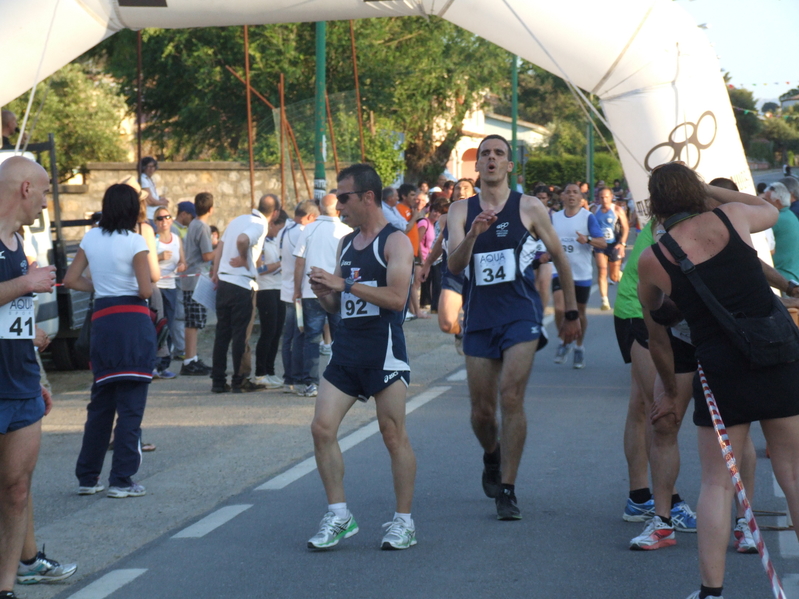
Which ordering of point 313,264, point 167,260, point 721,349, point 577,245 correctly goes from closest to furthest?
1. point 721,349
2. point 313,264
3. point 167,260
4. point 577,245

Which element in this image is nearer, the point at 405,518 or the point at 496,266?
the point at 405,518

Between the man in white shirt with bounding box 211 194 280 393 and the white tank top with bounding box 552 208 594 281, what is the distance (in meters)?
4.07

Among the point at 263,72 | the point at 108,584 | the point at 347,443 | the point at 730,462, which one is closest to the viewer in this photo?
the point at 730,462

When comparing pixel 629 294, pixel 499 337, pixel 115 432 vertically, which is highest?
pixel 629 294

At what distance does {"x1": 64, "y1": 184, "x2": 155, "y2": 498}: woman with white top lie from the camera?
A: 675 cm

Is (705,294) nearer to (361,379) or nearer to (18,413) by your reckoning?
(361,379)

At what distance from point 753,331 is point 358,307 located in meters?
2.17

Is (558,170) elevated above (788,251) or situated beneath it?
elevated above

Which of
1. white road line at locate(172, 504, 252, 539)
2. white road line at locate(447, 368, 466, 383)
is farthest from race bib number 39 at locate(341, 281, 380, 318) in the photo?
white road line at locate(447, 368, 466, 383)

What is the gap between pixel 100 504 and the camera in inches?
261

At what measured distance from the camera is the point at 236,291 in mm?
10672

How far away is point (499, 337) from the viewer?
5996mm

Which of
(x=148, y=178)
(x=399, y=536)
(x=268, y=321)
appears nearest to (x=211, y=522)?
(x=399, y=536)

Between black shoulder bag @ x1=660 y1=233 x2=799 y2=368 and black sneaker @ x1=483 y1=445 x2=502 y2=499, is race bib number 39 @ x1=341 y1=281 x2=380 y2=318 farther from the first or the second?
black shoulder bag @ x1=660 y1=233 x2=799 y2=368
